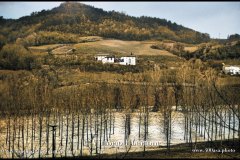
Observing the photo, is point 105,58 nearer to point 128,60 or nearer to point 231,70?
point 128,60

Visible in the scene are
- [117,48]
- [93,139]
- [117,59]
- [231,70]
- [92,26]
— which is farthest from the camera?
[92,26]

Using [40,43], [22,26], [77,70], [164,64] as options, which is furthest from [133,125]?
[22,26]

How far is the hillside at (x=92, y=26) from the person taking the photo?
5283 inches

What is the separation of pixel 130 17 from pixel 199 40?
3717cm

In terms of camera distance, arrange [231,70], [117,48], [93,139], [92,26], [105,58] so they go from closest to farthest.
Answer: [93,139] < [231,70] < [105,58] < [117,48] < [92,26]

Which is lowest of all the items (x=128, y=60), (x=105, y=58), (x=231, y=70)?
(x=231, y=70)

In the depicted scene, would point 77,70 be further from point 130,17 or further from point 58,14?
point 130,17

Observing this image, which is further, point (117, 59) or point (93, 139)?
point (117, 59)

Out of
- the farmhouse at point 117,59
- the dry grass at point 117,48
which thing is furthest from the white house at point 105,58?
the dry grass at point 117,48

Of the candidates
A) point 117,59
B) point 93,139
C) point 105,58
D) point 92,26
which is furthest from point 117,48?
point 93,139

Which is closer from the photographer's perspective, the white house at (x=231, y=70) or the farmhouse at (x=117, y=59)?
the white house at (x=231, y=70)

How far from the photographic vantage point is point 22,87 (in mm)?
54156

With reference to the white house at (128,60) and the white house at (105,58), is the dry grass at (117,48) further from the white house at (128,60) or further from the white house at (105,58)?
the white house at (128,60)

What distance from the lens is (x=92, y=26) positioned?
15100 cm
